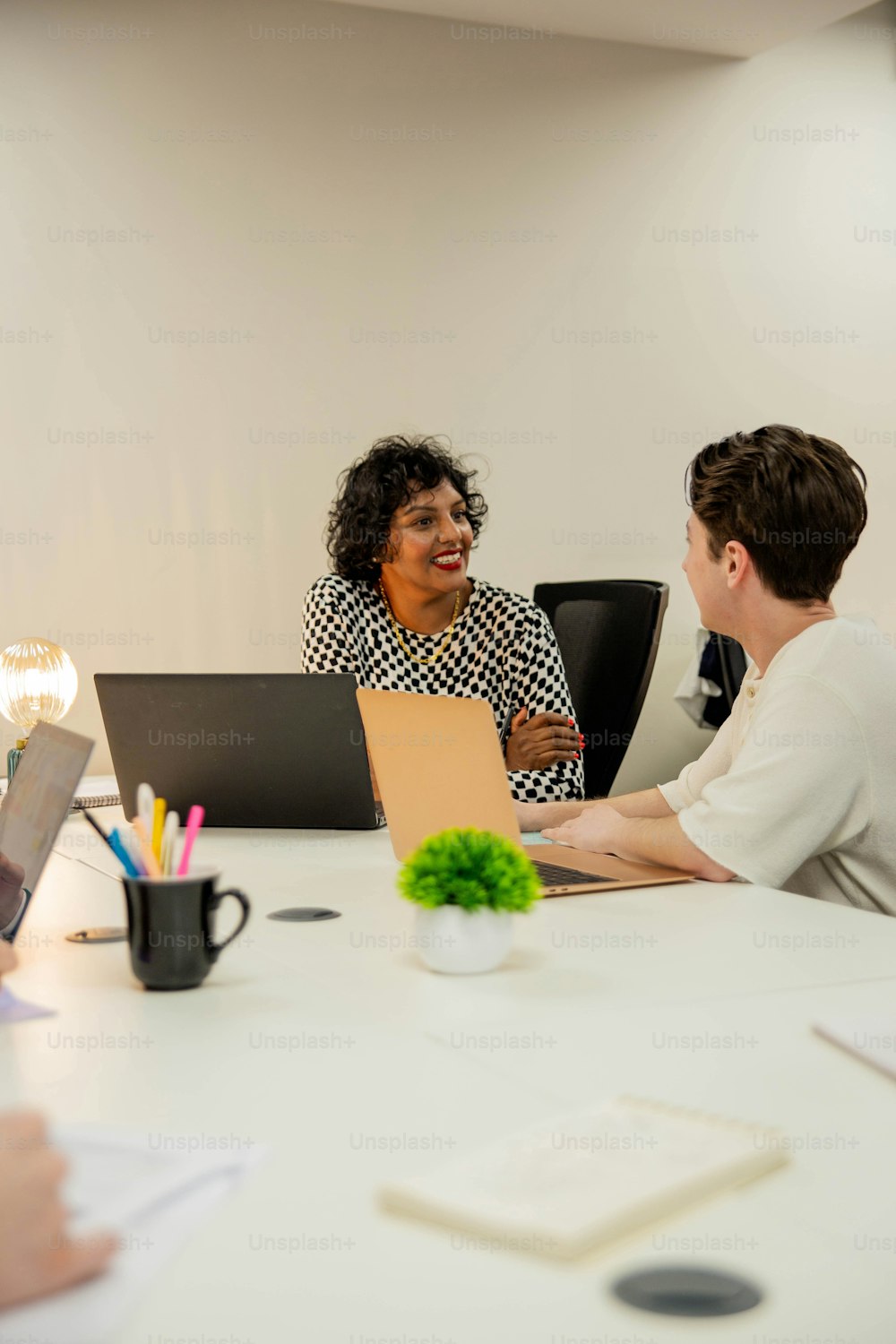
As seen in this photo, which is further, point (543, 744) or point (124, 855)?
point (543, 744)

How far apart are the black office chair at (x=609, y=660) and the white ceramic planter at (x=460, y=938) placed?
180 centimetres

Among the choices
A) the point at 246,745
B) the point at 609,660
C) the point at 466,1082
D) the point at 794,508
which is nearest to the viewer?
the point at 466,1082

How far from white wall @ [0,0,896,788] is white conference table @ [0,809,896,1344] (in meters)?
2.14

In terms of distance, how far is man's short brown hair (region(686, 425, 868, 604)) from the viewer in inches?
66.4

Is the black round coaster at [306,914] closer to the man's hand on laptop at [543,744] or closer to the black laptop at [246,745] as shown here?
the black laptop at [246,745]

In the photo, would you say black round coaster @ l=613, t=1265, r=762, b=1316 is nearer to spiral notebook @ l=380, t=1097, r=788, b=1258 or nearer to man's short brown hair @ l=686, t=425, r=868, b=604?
spiral notebook @ l=380, t=1097, r=788, b=1258

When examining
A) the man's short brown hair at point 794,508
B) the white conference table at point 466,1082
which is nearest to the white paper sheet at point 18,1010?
the white conference table at point 466,1082

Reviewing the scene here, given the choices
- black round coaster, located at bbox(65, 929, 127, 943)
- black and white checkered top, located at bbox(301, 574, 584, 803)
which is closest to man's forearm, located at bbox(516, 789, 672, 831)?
black and white checkered top, located at bbox(301, 574, 584, 803)

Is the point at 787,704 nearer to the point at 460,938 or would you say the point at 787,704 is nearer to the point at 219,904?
the point at 460,938

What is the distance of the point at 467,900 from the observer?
115cm

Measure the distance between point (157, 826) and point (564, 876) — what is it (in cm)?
60

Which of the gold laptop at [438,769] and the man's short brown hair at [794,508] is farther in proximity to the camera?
the man's short brown hair at [794,508]

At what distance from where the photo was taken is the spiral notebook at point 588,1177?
25.9 inches

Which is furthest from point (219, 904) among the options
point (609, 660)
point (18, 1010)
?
point (609, 660)
